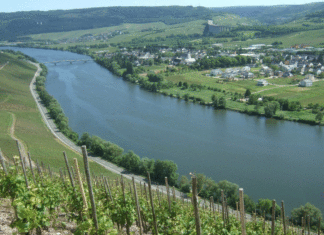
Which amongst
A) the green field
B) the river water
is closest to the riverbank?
the river water

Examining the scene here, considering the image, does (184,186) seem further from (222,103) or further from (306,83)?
(306,83)

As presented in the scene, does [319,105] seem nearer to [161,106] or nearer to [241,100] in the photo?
[241,100]

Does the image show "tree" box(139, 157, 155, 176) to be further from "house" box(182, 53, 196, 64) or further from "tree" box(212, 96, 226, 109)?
"house" box(182, 53, 196, 64)

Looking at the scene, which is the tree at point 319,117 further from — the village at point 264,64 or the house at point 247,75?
the house at point 247,75

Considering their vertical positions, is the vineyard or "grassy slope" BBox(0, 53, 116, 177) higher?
the vineyard

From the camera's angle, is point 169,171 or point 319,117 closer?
point 169,171

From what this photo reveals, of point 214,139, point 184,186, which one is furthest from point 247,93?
point 184,186

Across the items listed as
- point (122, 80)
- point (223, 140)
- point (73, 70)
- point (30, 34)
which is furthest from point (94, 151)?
point (30, 34)
